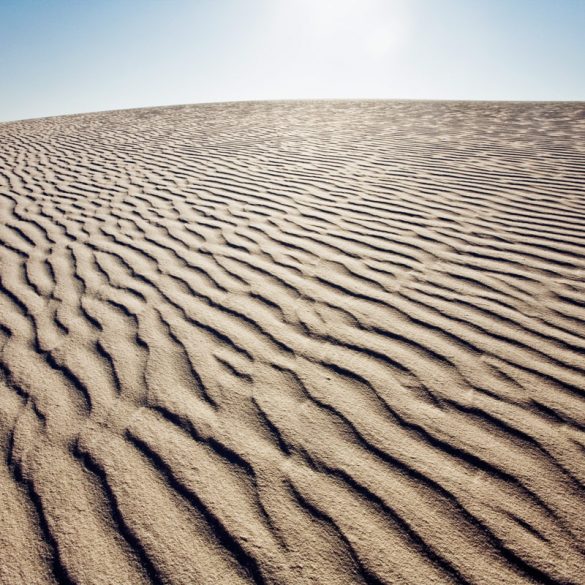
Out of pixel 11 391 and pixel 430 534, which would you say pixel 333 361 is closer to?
pixel 430 534

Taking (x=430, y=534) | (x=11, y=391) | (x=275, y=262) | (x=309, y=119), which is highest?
(x=309, y=119)

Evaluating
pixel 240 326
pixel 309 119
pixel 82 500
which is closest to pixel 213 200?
pixel 240 326

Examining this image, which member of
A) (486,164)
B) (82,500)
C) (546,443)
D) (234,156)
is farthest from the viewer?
(234,156)

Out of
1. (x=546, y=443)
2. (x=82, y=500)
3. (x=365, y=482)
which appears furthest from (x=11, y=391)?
(x=546, y=443)

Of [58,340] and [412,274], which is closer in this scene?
[58,340]

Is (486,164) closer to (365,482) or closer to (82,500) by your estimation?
(365,482)

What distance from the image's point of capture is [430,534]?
134cm

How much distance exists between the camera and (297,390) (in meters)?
1.91

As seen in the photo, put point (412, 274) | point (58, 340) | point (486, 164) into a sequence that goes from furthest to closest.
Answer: point (486, 164)
point (412, 274)
point (58, 340)

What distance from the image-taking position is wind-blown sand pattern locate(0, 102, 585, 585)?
133cm

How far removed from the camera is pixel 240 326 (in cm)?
234

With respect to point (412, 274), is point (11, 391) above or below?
below

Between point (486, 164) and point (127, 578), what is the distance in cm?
591

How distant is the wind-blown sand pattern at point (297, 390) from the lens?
4.36ft
